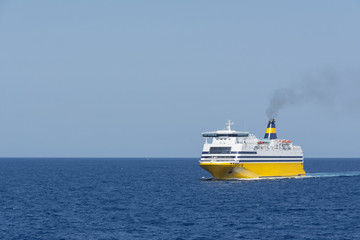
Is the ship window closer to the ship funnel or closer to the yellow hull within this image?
the yellow hull

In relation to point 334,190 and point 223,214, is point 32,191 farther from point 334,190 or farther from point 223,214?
point 334,190

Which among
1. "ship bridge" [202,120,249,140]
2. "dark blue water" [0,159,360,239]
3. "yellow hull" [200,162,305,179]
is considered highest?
"ship bridge" [202,120,249,140]

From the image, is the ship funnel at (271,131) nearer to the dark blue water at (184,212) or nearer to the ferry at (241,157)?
the ferry at (241,157)

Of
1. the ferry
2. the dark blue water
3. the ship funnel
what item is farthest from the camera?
the ship funnel

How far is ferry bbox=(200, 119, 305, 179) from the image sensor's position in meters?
94.9

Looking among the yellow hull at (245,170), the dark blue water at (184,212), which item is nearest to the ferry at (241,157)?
the yellow hull at (245,170)

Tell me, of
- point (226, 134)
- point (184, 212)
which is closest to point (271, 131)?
point (226, 134)

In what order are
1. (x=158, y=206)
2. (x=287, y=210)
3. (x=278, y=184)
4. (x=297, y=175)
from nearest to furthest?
1. (x=287, y=210)
2. (x=158, y=206)
3. (x=278, y=184)
4. (x=297, y=175)

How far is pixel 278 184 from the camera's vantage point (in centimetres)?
9700

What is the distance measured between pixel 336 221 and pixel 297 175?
197 feet

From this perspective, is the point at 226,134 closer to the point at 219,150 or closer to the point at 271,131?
the point at 219,150

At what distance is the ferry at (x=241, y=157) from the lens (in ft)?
311

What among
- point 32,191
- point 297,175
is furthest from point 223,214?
point 297,175

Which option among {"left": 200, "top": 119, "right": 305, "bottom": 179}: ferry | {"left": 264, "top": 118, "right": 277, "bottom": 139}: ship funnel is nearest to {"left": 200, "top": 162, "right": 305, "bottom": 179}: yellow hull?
{"left": 200, "top": 119, "right": 305, "bottom": 179}: ferry
